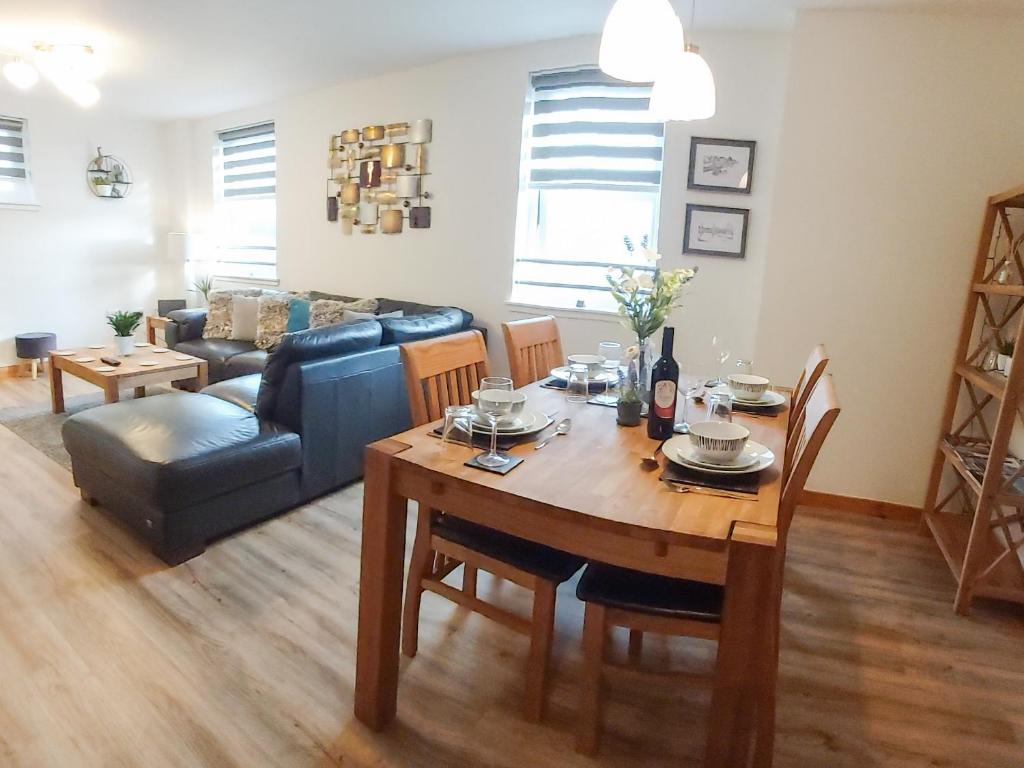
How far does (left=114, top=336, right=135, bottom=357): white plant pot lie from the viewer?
4133mm

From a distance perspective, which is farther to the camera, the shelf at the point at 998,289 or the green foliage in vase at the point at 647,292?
the shelf at the point at 998,289

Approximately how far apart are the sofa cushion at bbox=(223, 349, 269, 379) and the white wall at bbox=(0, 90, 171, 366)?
2604 millimetres

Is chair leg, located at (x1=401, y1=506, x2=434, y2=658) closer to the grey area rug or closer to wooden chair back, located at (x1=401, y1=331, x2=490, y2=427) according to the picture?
wooden chair back, located at (x1=401, y1=331, x2=490, y2=427)

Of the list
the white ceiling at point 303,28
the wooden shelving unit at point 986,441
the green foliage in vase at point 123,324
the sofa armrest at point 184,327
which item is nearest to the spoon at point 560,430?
the wooden shelving unit at point 986,441

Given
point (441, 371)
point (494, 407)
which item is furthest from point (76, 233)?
point (494, 407)

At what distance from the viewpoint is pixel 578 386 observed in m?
2.03

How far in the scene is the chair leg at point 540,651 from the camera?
1.61 meters

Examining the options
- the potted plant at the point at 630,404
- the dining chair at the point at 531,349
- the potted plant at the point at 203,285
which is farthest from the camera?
the potted plant at the point at 203,285

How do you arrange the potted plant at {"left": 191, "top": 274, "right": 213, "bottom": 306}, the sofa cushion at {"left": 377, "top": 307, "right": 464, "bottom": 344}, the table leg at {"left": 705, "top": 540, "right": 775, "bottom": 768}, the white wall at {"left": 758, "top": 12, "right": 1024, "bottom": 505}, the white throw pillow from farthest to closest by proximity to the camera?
the potted plant at {"left": 191, "top": 274, "right": 213, "bottom": 306}, the white throw pillow, the sofa cushion at {"left": 377, "top": 307, "right": 464, "bottom": 344}, the white wall at {"left": 758, "top": 12, "right": 1024, "bottom": 505}, the table leg at {"left": 705, "top": 540, "right": 775, "bottom": 768}

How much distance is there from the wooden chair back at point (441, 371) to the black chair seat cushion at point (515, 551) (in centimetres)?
33

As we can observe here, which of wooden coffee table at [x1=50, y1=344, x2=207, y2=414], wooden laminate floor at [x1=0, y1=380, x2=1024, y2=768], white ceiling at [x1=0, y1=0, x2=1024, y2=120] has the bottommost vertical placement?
wooden laminate floor at [x1=0, y1=380, x2=1024, y2=768]

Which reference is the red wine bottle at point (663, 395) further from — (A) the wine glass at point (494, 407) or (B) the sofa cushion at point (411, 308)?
(B) the sofa cushion at point (411, 308)

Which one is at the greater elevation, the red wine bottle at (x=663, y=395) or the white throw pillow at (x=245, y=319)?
the red wine bottle at (x=663, y=395)

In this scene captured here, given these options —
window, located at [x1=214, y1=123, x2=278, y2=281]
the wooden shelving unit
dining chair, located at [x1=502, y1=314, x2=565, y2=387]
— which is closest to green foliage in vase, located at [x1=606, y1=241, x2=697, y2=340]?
dining chair, located at [x1=502, y1=314, x2=565, y2=387]
